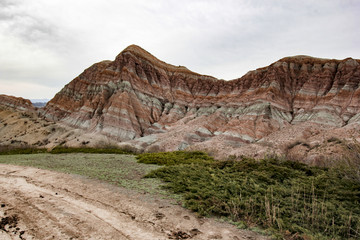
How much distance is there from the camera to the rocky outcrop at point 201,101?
1508 inches

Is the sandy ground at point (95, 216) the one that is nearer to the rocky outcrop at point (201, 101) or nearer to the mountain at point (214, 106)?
the mountain at point (214, 106)

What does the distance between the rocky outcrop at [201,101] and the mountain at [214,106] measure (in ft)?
0.58

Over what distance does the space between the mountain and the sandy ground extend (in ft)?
73.8

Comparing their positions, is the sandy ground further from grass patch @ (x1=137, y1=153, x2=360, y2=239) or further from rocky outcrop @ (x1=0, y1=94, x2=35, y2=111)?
rocky outcrop @ (x1=0, y1=94, x2=35, y2=111)

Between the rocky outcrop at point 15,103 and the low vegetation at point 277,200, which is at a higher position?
the rocky outcrop at point 15,103

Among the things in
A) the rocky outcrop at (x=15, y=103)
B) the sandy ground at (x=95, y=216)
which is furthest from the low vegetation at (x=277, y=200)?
the rocky outcrop at (x=15, y=103)

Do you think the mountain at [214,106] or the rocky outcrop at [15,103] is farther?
the rocky outcrop at [15,103]

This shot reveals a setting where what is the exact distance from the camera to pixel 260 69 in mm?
52406

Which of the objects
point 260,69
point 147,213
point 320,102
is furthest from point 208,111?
point 147,213

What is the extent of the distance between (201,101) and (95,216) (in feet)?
166

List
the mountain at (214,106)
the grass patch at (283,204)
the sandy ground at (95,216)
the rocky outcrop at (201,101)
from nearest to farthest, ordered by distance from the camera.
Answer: the sandy ground at (95,216)
the grass patch at (283,204)
the mountain at (214,106)
the rocky outcrop at (201,101)

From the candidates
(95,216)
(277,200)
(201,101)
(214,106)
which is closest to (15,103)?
(201,101)

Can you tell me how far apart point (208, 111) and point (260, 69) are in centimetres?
1822

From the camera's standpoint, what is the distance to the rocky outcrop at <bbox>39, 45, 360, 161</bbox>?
3831cm
